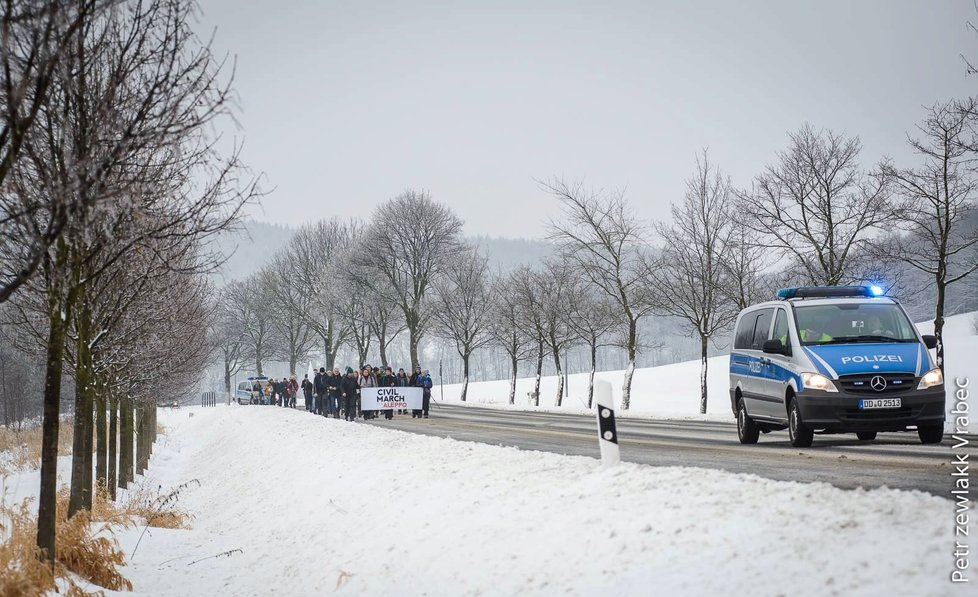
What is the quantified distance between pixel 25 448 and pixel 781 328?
34544 mm

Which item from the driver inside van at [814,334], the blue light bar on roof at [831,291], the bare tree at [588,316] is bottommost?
the driver inside van at [814,334]

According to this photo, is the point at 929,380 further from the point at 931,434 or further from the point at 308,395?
the point at 308,395

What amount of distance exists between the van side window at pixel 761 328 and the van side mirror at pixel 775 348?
3.10 feet

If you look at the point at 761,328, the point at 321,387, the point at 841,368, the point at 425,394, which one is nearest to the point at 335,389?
the point at 321,387

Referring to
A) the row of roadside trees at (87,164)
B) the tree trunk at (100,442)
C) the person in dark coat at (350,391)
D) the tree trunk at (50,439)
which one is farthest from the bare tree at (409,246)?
the tree trunk at (50,439)

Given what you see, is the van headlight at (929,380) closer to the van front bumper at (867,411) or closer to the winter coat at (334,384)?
the van front bumper at (867,411)

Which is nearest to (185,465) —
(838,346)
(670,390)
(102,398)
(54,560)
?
(102,398)

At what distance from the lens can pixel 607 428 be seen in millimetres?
7961

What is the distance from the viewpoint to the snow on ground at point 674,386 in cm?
4622

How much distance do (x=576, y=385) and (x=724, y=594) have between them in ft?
234

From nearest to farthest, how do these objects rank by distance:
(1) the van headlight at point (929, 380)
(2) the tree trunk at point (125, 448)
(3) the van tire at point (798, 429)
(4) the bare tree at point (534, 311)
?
(1) the van headlight at point (929, 380) → (3) the van tire at point (798, 429) → (2) the tree trunk at point (125, 448) → (4) the bare tree at point (534, 311)

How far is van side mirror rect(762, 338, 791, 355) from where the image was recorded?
11.7 metres

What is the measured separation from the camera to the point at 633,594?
487 cm

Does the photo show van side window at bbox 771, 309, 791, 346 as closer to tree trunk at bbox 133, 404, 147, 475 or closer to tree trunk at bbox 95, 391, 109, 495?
tree trunk at bbox 95, 391, 109, 495
